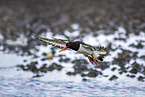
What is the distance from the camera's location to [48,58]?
10.6m

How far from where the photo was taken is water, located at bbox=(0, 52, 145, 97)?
7.35 m

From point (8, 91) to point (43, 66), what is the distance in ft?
7.85

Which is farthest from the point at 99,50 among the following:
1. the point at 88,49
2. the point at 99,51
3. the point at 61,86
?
the point at 61,86

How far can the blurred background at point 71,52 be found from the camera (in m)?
7.94

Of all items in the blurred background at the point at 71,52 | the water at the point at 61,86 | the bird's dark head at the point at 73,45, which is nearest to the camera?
the bird's dark head at the point at 73,45

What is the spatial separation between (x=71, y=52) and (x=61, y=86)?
323 centimetres

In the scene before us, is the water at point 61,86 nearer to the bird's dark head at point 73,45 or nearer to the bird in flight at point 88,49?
the bird in flight at point 88,49

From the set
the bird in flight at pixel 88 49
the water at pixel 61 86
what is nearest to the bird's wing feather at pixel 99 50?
the bird in flight at pixel 88 49

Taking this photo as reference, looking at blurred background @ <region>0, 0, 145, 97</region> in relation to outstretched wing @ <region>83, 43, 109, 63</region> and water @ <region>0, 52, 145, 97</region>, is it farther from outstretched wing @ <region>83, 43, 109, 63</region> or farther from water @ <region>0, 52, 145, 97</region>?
outstretched wing @ <region>83, 43, 109, 63</region>

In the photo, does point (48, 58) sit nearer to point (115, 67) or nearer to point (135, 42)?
point (115, 67)

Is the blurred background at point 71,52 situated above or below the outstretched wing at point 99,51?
above

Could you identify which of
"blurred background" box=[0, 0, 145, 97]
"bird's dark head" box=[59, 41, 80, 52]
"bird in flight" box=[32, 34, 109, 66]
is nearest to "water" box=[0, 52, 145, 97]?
Result: "blurred background" box=[0, 0, 145, 97]

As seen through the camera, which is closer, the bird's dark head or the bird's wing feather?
the bird's wing feather

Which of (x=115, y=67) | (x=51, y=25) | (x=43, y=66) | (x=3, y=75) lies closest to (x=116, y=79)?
(x=115, y=67)
